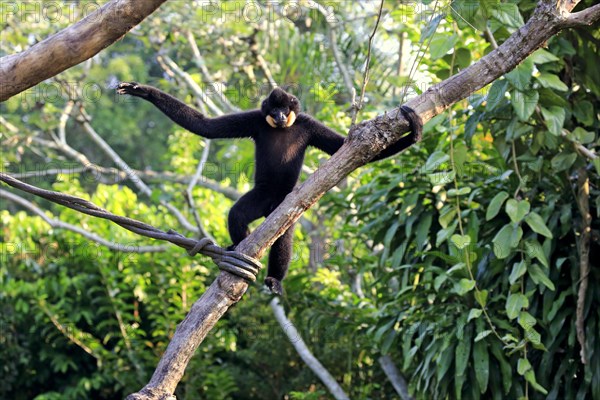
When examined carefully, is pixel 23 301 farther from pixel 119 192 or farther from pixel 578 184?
pixel 578 184

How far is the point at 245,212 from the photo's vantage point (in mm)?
4805

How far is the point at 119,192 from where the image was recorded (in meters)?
9.23

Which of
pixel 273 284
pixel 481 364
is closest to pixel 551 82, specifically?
pixel 481 364

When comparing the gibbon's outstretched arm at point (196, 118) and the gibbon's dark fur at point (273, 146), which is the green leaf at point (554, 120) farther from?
the gibbon's outstretched arm at point (196, 118)

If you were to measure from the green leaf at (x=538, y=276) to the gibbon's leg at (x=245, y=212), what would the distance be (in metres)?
1.80

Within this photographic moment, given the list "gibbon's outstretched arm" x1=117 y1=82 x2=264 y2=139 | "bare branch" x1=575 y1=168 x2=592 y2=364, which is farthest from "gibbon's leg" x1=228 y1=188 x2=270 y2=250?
"bare branch" x1=575 y1=168 x2=592 y2=364

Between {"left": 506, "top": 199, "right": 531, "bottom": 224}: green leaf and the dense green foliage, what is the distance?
1 cm

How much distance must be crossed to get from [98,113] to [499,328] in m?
13.4

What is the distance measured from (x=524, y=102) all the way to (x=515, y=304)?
4.21 feet

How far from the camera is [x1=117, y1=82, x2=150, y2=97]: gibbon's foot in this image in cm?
391

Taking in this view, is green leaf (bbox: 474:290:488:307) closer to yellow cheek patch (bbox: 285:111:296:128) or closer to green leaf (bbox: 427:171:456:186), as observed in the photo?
green leaf (bbox: 427:171:456:186)

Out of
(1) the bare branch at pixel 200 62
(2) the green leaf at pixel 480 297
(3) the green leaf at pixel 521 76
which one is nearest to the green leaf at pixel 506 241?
(2) the green leaf at pixel 480 297

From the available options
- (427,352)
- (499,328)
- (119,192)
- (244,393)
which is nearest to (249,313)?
(244,393)

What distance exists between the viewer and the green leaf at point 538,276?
15.9ft
